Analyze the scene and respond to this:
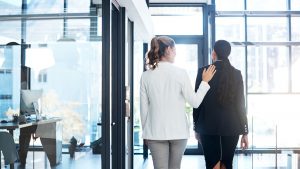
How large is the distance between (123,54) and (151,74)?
6.35 feet

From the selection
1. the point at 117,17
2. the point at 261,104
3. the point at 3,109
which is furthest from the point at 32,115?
the point at 261,104

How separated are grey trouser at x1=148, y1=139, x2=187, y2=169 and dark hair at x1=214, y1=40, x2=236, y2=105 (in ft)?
1.49

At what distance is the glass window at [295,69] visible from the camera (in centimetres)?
745

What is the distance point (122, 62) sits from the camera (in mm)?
4598

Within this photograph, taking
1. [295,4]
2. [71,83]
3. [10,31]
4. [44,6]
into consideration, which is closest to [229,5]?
[295,4]

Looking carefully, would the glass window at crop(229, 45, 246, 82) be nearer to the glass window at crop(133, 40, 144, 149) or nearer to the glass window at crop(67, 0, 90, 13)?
the glass window at crop(133, 40, 144, 149)

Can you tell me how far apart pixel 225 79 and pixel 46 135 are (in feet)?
4.06

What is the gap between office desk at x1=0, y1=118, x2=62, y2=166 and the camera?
214 centimetres

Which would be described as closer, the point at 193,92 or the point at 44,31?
the point at 44,31

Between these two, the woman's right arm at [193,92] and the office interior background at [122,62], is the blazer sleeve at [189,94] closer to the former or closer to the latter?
the woman's right arm at [193,92]

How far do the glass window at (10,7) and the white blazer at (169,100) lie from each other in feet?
3.14

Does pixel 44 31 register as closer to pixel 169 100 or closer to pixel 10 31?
pixel 10 31

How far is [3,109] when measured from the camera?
1.87 metres

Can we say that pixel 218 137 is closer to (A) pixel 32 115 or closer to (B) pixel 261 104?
(A) pixel 32 115
